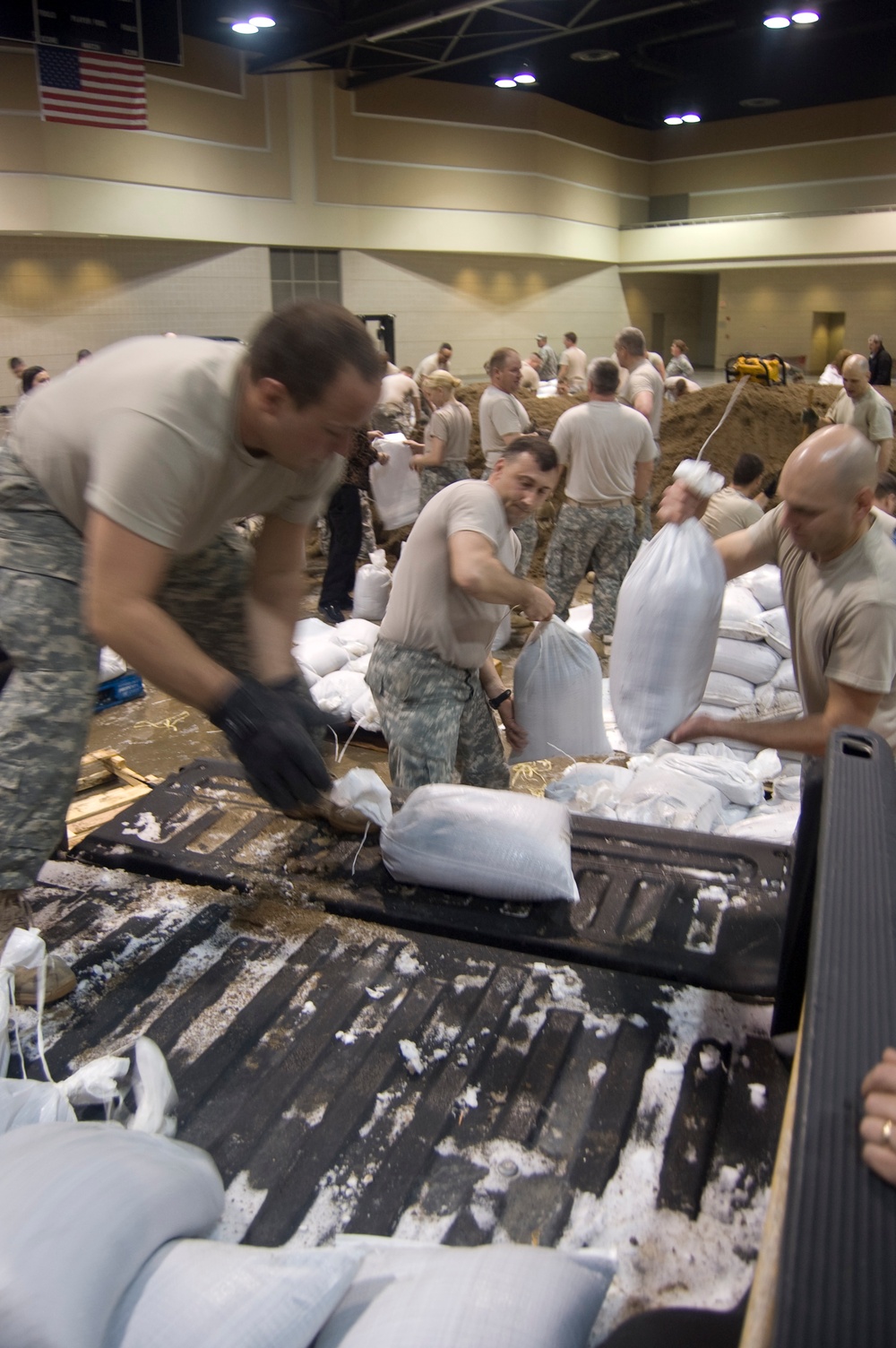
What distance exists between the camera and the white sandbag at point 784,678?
14.2 ft

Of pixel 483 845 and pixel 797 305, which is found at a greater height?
pixel 797 305

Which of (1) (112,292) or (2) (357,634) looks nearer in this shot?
(2) (357,634)

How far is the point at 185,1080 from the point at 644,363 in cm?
709

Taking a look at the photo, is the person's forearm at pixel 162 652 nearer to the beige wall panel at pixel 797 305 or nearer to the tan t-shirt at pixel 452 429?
the tan t-shirt at pixel 452 429

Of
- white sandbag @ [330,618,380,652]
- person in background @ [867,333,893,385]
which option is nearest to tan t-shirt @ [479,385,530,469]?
white sandbag @ [330,618,380,652]

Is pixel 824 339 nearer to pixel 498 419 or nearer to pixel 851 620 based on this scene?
pixel 498 419

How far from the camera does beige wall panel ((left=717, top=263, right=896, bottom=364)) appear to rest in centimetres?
1941

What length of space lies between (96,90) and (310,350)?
35.2 feet

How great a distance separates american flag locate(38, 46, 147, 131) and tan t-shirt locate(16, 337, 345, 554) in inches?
396

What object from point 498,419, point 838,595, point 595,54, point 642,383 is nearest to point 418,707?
point 838,595

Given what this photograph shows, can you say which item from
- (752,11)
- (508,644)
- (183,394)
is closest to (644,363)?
(508,644)

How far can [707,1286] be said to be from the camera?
3.70 ft

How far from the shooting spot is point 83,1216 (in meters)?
1.02

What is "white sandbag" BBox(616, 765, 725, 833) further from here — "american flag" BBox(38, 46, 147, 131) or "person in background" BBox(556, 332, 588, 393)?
"person in background" BBox(556, 332, 588, 393)
